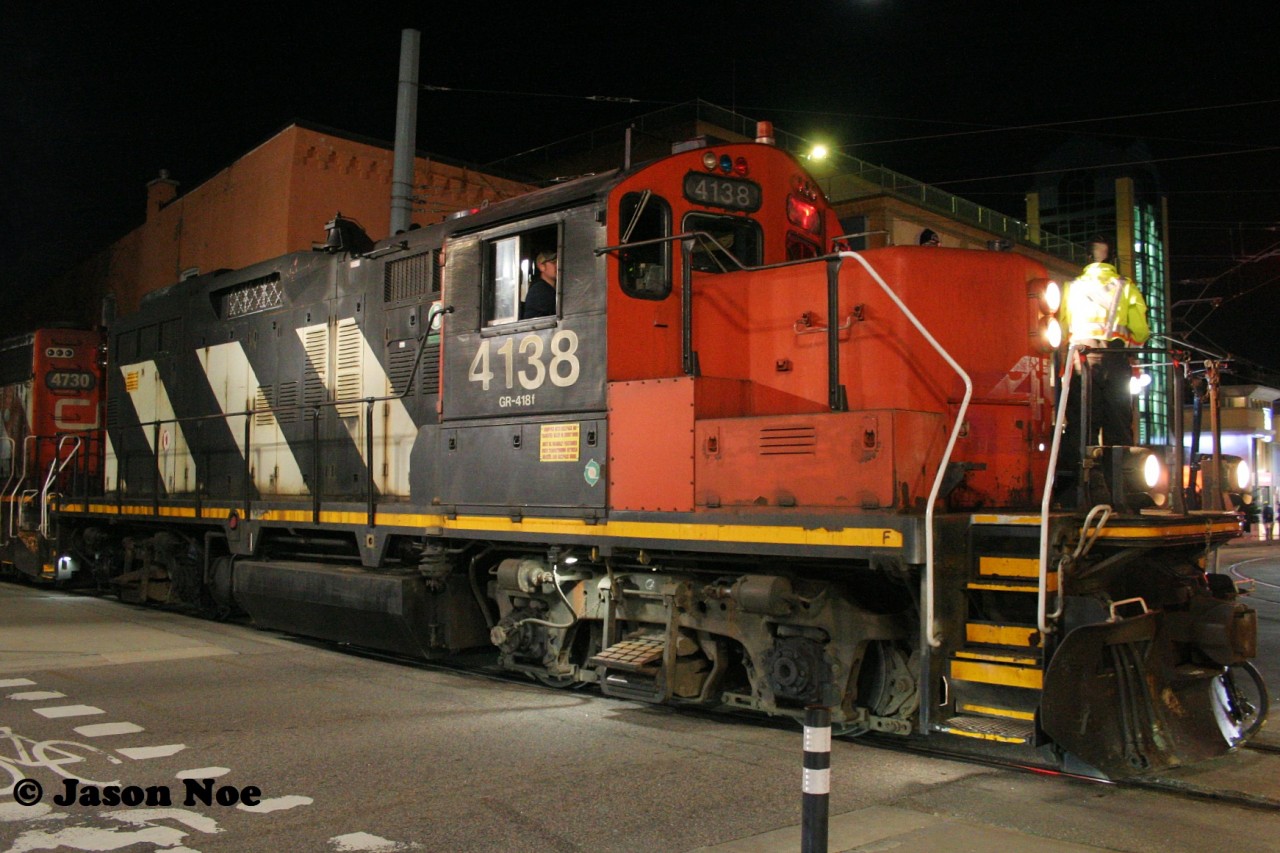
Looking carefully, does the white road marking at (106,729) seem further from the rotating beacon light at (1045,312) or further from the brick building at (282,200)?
the brick building at (282,200)

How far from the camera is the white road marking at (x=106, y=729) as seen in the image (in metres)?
5.92

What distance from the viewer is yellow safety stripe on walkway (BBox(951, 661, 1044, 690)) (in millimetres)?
4941

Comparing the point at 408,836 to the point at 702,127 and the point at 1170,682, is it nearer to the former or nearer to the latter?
the point at 1170,682

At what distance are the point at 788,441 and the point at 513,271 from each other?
8.51ft

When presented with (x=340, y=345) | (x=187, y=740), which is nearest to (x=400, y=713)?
(x=187, y=740)

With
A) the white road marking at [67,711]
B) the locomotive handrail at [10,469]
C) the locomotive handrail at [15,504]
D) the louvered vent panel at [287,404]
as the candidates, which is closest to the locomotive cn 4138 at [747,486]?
the louvered vent panel at [287,404]

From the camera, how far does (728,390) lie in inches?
254

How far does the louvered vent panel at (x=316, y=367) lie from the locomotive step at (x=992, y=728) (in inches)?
258

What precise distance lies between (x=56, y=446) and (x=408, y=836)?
13.3 m

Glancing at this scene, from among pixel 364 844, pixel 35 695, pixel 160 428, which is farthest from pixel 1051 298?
pixel 160 428

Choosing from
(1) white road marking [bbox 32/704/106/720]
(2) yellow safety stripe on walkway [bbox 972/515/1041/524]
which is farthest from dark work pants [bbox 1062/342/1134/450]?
A: (1) white road marking [bbox 32/704/106/720]

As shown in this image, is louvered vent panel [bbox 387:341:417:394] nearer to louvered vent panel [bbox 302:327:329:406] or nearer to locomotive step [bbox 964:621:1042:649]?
louvered vent panel [bbox 302:327:329:406]

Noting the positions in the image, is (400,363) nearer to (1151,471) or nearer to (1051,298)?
(1051,298)

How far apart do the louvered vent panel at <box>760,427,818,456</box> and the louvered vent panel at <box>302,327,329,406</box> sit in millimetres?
5144
